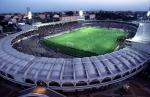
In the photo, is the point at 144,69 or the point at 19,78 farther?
the point at 144,69

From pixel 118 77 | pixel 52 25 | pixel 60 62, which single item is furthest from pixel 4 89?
pixel 52 25

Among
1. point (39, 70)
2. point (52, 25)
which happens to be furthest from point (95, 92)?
point (52, 25)

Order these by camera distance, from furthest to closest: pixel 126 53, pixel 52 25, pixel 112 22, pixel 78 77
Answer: pixel 112 22
pixel 52 25
pixel 126 53
pixel 78 77

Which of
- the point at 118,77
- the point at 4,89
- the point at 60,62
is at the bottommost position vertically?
the point at 4,89

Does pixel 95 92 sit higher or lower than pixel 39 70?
lower

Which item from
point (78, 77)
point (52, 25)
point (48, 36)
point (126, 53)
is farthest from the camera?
point (52, 25)

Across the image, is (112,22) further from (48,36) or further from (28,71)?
(28,71)
